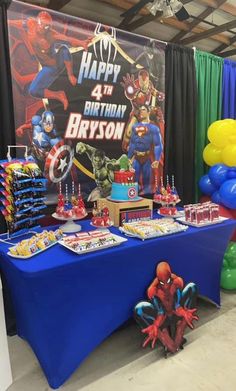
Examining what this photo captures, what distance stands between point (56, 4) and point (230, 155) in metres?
1.74

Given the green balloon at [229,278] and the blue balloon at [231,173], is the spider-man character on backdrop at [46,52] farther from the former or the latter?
the green balloon at [229,278]

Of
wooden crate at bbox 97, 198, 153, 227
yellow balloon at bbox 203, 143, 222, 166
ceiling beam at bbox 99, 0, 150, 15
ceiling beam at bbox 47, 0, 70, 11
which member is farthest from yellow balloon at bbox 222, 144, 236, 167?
ceiling beam at bbox 47, 0, 70, 11

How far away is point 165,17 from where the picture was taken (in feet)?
7.53

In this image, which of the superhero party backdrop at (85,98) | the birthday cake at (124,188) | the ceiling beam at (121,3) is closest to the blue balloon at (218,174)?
the superhero party backdrop at (85,98)

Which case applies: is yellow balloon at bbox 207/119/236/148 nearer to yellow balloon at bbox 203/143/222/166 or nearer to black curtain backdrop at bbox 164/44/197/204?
yellow balloon at bbox 203/143/222/166

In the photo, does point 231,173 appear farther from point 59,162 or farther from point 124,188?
point 59,162

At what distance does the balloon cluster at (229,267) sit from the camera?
253 centimetres

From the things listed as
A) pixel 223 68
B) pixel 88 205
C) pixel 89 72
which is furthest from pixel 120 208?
pixel 223 68

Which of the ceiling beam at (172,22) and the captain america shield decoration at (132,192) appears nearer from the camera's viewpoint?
the captain america shield decoration at (132,192)

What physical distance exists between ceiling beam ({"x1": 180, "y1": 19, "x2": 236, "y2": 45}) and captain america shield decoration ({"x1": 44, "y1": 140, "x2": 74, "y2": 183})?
1.72 meters

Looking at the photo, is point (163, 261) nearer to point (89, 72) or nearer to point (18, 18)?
point (89, 72)

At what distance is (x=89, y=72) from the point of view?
2.26m

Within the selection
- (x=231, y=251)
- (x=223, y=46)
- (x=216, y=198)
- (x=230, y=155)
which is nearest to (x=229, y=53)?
(x=223, y=46)

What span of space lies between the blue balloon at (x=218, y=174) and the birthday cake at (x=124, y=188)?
84 cm
